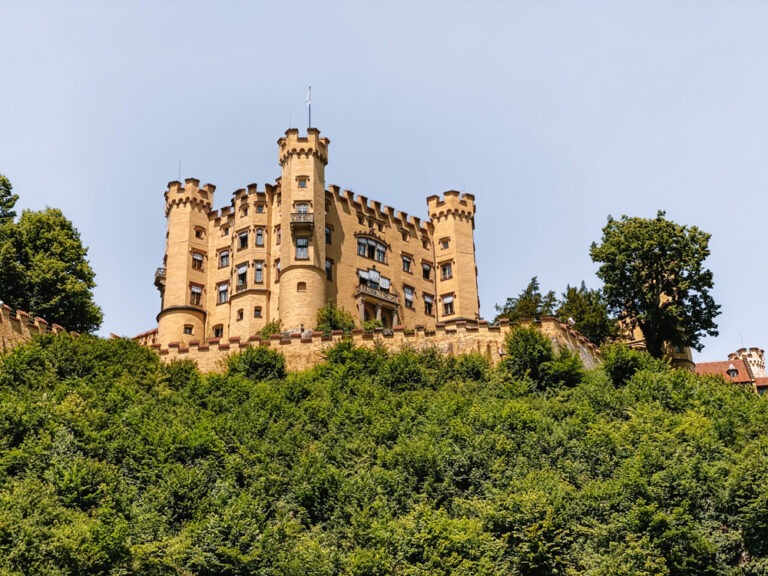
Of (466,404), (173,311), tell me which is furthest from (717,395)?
(173,311)

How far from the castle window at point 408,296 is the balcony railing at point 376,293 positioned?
53.6 inches

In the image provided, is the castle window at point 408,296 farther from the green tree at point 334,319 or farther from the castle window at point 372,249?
the green tree at point 334,319

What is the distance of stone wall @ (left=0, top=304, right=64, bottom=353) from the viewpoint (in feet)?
138

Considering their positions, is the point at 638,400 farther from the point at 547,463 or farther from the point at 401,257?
the point at 401,257

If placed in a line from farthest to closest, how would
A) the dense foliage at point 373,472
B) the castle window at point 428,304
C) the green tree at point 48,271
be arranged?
the castle window at point 428,304 → the green tree at point 48,271 → the dense foliage at point 373,472

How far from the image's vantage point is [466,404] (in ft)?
128

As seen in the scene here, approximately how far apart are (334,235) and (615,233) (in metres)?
18.8

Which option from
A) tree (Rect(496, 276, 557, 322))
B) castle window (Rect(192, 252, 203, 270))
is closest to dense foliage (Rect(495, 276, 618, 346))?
tree (Rect(496, 276, 557, 322))

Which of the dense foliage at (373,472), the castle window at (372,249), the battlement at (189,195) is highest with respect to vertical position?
the battlement at (189,195)

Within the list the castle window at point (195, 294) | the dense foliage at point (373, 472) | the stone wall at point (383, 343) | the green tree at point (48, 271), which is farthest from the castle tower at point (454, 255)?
the green tree at point (48, 271)

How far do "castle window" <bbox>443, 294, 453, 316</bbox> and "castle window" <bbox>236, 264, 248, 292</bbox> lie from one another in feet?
48.3

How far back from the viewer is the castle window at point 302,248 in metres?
61.6

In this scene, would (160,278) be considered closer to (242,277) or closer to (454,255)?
(242,277)

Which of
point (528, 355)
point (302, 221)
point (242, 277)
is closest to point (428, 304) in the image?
point (302, 221)
